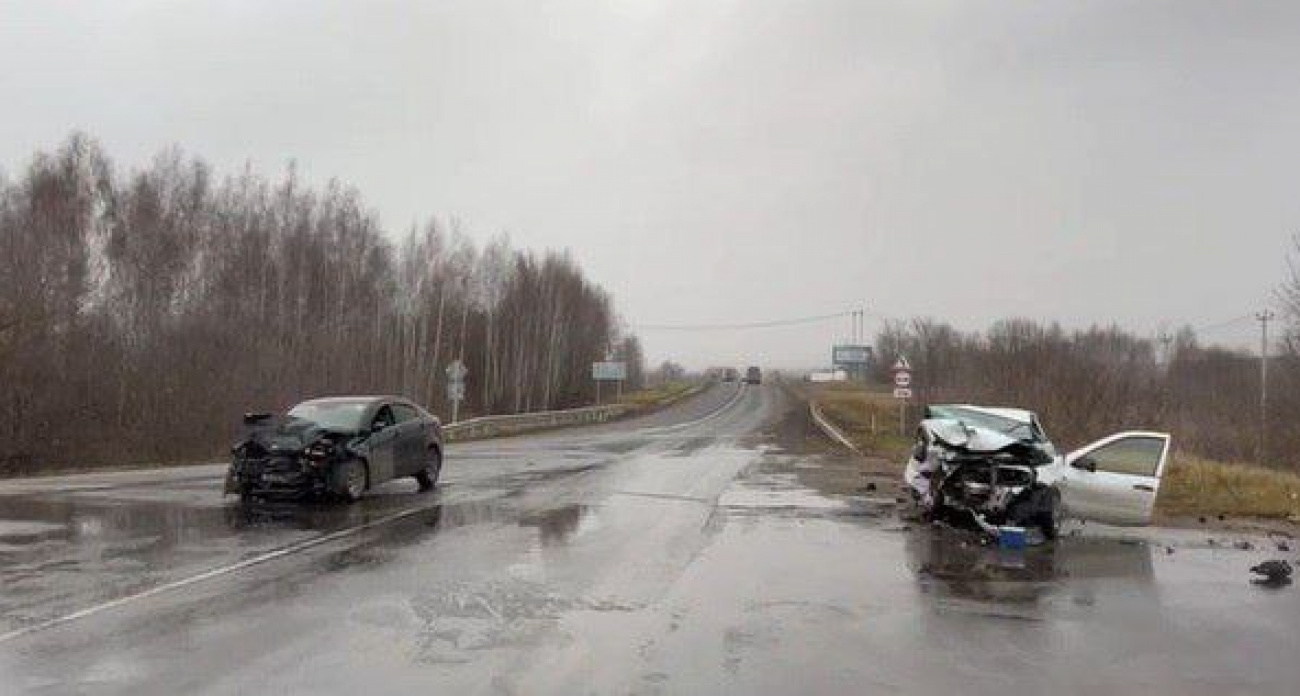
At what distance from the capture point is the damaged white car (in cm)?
1427

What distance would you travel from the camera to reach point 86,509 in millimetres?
15586

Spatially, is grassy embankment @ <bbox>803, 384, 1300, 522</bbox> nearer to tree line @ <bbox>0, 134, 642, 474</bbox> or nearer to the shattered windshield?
the shattered windshield

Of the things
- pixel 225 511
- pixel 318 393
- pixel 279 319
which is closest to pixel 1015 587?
pixel 225 511

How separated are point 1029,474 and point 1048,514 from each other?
0.55m

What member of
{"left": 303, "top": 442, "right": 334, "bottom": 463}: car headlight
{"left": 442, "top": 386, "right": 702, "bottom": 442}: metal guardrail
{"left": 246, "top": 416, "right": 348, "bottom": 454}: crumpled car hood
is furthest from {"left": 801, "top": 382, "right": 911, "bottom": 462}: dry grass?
{"left": 303, "top": 442, "right": 334, "bottom": 463}: car headlight

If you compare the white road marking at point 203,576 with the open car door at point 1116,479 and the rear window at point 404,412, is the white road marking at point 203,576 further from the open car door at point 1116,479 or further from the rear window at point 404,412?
the open car door at point 1116,479

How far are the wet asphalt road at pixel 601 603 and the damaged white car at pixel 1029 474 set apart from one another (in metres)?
0.44

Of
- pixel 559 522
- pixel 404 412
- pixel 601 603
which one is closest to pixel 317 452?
pixel 404 412

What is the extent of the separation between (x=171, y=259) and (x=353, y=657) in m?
54.9

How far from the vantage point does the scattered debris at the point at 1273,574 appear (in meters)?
11.5

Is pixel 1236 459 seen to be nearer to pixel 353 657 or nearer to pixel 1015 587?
pixel 1015 587

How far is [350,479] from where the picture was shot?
55.8 feet

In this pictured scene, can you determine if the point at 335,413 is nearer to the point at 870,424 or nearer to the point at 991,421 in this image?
the point at 991,421

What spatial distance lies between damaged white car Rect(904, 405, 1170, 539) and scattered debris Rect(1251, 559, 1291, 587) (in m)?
2.89
